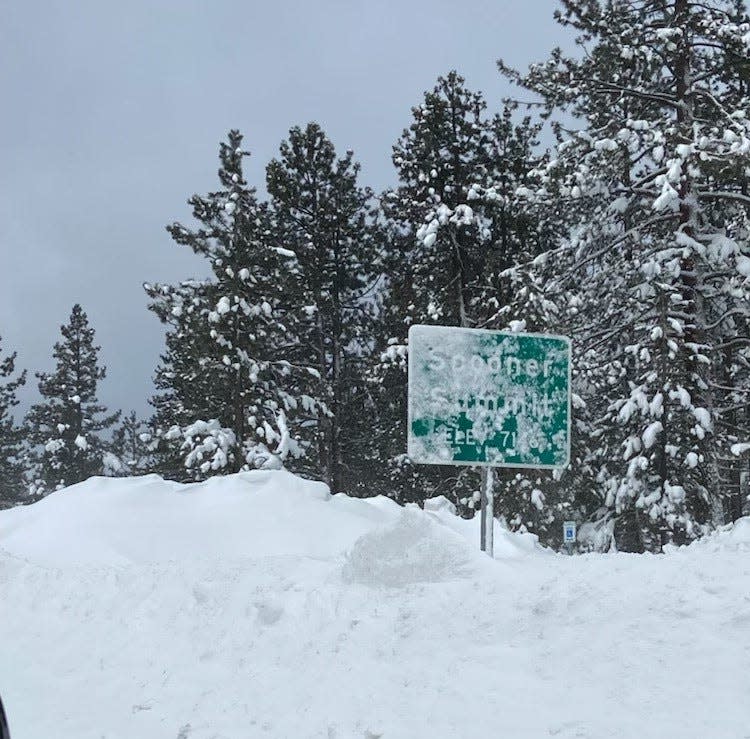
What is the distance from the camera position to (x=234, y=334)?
22.2 meters

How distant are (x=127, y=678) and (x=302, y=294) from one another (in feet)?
62.2

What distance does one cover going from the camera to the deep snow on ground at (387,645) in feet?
14.6

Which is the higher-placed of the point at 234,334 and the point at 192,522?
the point at 234,334

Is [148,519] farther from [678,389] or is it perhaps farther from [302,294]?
[302,294]

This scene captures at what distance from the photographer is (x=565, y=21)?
57.4 feet

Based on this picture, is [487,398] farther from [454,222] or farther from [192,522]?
[454,222]

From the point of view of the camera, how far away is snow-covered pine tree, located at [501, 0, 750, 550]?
555 inches

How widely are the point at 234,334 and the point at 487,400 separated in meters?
14.7

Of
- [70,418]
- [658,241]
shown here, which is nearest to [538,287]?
[658,241]

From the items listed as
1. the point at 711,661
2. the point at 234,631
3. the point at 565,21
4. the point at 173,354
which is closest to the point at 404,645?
the point at 234,631

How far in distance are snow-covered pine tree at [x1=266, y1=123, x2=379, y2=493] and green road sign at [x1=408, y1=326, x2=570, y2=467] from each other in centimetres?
1776

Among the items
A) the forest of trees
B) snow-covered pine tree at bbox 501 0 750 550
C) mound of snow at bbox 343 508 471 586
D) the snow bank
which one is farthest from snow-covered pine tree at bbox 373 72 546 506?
mound of snow at bbox 343 508 471 586

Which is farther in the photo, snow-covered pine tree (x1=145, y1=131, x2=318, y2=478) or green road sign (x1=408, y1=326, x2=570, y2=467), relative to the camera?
snow-covered pine tree (x1=145, y1=131, x2=318, y2=478)

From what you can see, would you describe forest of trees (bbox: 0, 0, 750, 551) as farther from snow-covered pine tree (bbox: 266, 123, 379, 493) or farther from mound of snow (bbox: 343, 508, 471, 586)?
mound of snow (bbox: 343, 508, 471, 586)
